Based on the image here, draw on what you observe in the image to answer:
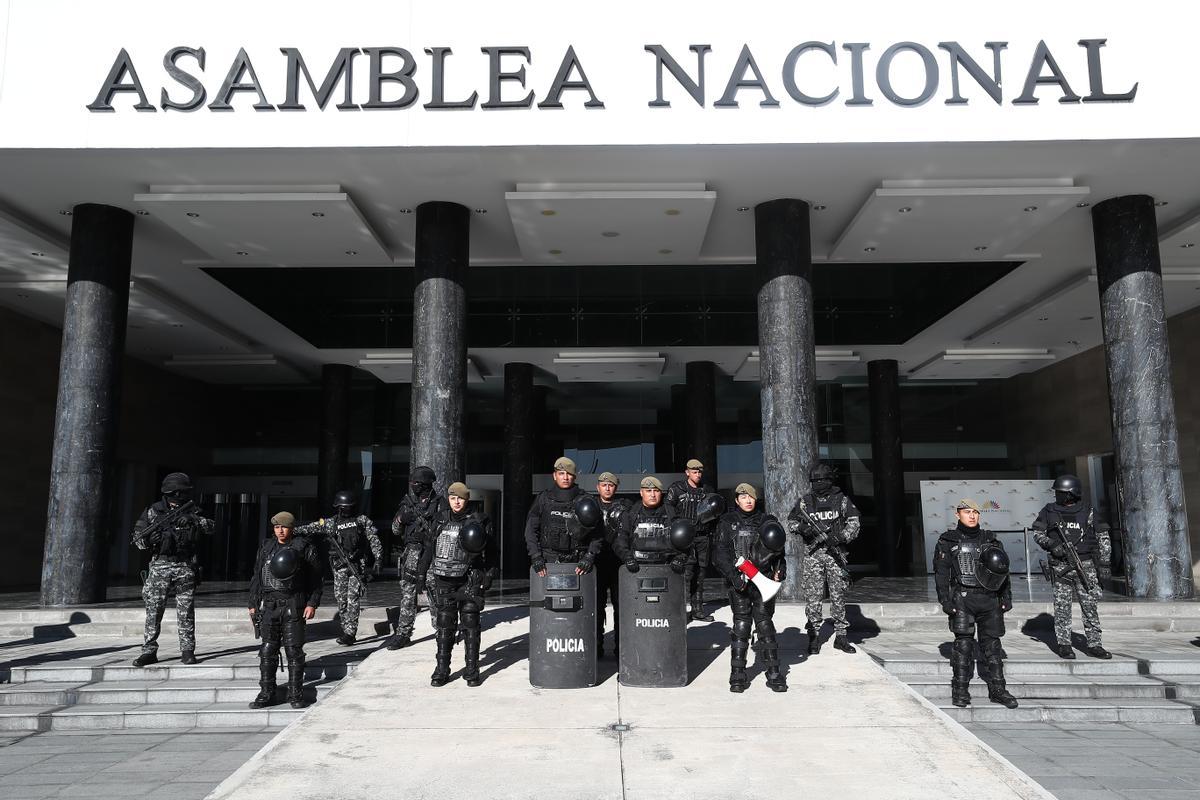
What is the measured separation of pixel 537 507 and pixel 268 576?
248cm

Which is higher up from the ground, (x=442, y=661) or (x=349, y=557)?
(x=349, y=557)

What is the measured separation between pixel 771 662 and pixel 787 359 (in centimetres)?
556

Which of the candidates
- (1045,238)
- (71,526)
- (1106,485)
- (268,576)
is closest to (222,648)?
(268,576)

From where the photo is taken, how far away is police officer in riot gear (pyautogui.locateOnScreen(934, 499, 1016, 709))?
7.14 metres

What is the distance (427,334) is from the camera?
11.7m

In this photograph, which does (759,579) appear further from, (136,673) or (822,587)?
(136,673)

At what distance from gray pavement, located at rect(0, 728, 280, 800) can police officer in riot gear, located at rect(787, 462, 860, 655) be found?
519 centimetres

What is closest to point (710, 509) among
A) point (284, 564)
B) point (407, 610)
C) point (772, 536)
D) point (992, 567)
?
point (772, 536)

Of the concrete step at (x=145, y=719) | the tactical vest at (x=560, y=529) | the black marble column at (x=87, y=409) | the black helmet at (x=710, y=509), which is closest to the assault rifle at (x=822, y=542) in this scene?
the black helmet at (x=710, y=509)

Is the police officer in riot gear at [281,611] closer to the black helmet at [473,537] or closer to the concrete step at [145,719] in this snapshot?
the concrete step at [145,719]

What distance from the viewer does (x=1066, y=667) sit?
26.7 ft

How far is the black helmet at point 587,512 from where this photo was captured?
23.0 ft

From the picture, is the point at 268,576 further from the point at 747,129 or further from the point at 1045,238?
the point at 1045,238

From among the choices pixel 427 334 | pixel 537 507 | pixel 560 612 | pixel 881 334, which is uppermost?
pixel 881 334
